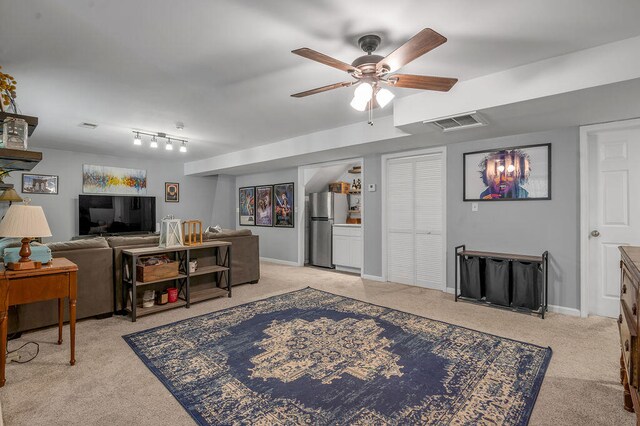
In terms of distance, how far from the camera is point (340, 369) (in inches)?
92.4

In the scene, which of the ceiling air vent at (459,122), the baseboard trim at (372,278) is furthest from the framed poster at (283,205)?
the ceiling air vent at (459,122)

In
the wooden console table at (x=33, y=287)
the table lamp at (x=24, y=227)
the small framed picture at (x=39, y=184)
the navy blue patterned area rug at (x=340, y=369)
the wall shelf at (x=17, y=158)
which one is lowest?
the navy blue patterned area rug at (x=340, y=369)

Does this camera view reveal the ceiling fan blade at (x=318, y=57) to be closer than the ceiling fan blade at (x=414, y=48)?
No

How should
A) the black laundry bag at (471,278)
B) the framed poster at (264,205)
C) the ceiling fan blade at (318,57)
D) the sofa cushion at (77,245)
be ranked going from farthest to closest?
the framed poster at (264,205)
the black laundry bag at (471,278)
the sofa cushion at (77,245)
the ceiling fan blade at (318,57)

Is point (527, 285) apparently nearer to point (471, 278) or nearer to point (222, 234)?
point (471, 278)

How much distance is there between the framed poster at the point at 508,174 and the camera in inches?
149

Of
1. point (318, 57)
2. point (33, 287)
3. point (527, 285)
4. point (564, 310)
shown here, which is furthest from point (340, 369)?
point (564, 310)

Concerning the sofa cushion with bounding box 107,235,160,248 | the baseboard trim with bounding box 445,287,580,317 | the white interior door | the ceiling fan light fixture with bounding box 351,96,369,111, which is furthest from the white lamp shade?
the white interior door

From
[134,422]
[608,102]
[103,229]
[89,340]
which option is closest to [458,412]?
[134,422]

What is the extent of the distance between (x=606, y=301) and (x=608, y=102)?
217 cm

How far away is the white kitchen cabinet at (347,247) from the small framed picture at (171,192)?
4069 millimetres

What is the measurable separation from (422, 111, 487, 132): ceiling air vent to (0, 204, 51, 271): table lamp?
3.44 metres

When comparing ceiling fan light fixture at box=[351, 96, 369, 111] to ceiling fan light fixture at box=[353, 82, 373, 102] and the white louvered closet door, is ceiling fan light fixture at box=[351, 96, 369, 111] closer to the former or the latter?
ceiling fan light fixture at box=[353, 82, 373, 102]

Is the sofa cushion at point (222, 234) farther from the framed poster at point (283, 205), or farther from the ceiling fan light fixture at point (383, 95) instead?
the ceiling fan light fixture at point (383, 95)
